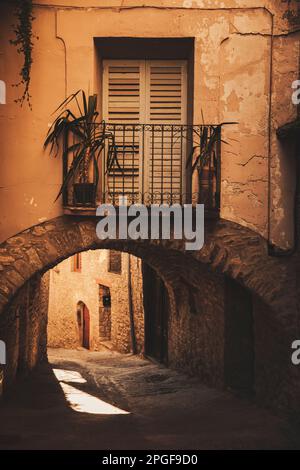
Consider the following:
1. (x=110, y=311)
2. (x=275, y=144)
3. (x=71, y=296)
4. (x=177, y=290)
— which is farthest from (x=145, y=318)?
(x=275, y=144)

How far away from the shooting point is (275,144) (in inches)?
329

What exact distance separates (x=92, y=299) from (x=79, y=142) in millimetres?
14425

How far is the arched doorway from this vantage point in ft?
75.8

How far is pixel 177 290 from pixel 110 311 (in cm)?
869

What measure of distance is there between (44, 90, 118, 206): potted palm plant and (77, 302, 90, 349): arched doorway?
50.2 ft

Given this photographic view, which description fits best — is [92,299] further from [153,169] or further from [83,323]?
[153,169]

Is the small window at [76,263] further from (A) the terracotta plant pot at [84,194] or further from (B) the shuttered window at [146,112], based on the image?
(A) the terracotta plant pot at [84,194]

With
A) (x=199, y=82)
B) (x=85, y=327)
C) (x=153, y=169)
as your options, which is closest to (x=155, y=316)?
(x=85, y=327)

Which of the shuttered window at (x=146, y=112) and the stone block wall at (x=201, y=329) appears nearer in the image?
the shuttered window at (x=146, y=112)

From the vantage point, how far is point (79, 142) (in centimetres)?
823

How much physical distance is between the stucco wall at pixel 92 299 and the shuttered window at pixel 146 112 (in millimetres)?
8884

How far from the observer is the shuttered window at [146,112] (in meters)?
8.66

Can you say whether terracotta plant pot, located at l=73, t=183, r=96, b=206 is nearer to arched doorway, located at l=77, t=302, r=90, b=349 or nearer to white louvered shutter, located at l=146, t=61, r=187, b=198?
white louvered shutter, located at l=146, t=61, r=187, b=198

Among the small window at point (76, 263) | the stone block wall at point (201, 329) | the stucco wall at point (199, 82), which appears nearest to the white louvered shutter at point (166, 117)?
the stucco wall at point (199, 82)
